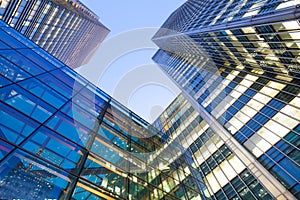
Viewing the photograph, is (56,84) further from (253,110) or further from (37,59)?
(253,110)

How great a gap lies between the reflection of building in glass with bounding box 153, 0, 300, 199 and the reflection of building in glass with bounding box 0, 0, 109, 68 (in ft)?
132

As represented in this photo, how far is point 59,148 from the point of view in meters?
9.15

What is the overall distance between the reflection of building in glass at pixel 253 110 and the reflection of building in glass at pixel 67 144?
692 centimetres

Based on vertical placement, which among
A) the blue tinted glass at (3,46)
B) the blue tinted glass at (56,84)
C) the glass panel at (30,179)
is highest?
the blue tinted glass at (3,46)

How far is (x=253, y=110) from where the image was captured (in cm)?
2366

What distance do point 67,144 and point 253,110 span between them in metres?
22.4

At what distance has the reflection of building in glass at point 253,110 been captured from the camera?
17281 millimetres

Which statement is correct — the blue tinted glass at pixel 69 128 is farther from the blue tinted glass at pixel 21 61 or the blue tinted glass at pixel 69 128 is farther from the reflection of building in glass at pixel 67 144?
the blue tinted glass at pixel 21 61

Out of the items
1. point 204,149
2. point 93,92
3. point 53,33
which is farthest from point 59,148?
point 53,33

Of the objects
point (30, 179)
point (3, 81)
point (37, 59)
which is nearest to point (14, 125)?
point (30, 179)

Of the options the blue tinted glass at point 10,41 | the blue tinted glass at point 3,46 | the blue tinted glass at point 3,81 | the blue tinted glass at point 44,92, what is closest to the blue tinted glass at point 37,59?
the blue tinted glass at point 10,41

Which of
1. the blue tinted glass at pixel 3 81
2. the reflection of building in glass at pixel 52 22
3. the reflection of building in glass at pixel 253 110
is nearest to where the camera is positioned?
the blue tinted glass at pixel 3 81

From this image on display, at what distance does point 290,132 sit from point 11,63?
2396 centimetres

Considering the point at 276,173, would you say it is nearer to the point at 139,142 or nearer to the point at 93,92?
the point at 139,142
